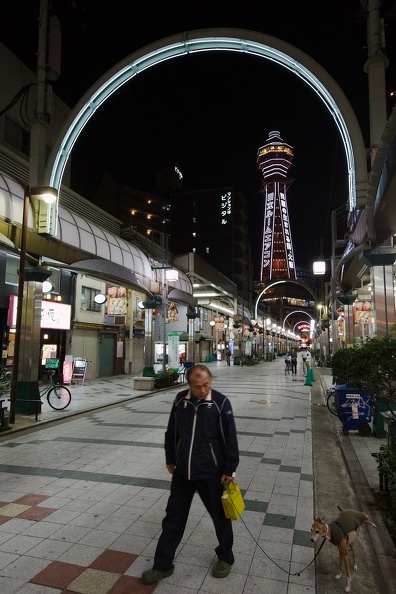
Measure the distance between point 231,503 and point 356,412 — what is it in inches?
282

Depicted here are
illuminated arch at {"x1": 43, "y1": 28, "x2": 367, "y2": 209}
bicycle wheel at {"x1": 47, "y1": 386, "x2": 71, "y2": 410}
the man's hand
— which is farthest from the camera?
bicycle wheel at {"x1": 47, "y1": 386, "x2": 71, "y2": 410}

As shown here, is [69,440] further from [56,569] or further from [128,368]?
[128,368]

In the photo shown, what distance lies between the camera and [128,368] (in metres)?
29.9

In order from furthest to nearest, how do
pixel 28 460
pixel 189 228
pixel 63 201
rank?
pixel 189 228 → pixel 63 201 → pixel 28 460

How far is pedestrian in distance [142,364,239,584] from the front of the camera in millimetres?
3541

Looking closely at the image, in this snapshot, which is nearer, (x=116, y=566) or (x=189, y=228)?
(x=116, y=566)

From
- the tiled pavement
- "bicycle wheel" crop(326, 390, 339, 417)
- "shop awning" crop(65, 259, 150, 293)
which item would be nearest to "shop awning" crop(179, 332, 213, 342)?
"shop awning" crop(65, 259, 150, 293)

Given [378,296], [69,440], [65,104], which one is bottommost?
[69,440]

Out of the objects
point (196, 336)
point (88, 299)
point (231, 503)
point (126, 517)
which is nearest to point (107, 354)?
point (88, 299)

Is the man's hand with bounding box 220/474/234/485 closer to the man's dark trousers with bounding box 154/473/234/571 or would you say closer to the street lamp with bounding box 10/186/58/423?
the man's dark trousers with bounding box 154/473/234/571

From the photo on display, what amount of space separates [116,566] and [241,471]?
346 cm

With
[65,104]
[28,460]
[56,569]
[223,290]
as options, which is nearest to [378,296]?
[28,460]

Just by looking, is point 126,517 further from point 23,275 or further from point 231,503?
point 23,275

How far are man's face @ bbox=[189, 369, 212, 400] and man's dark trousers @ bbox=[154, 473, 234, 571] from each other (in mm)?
757
